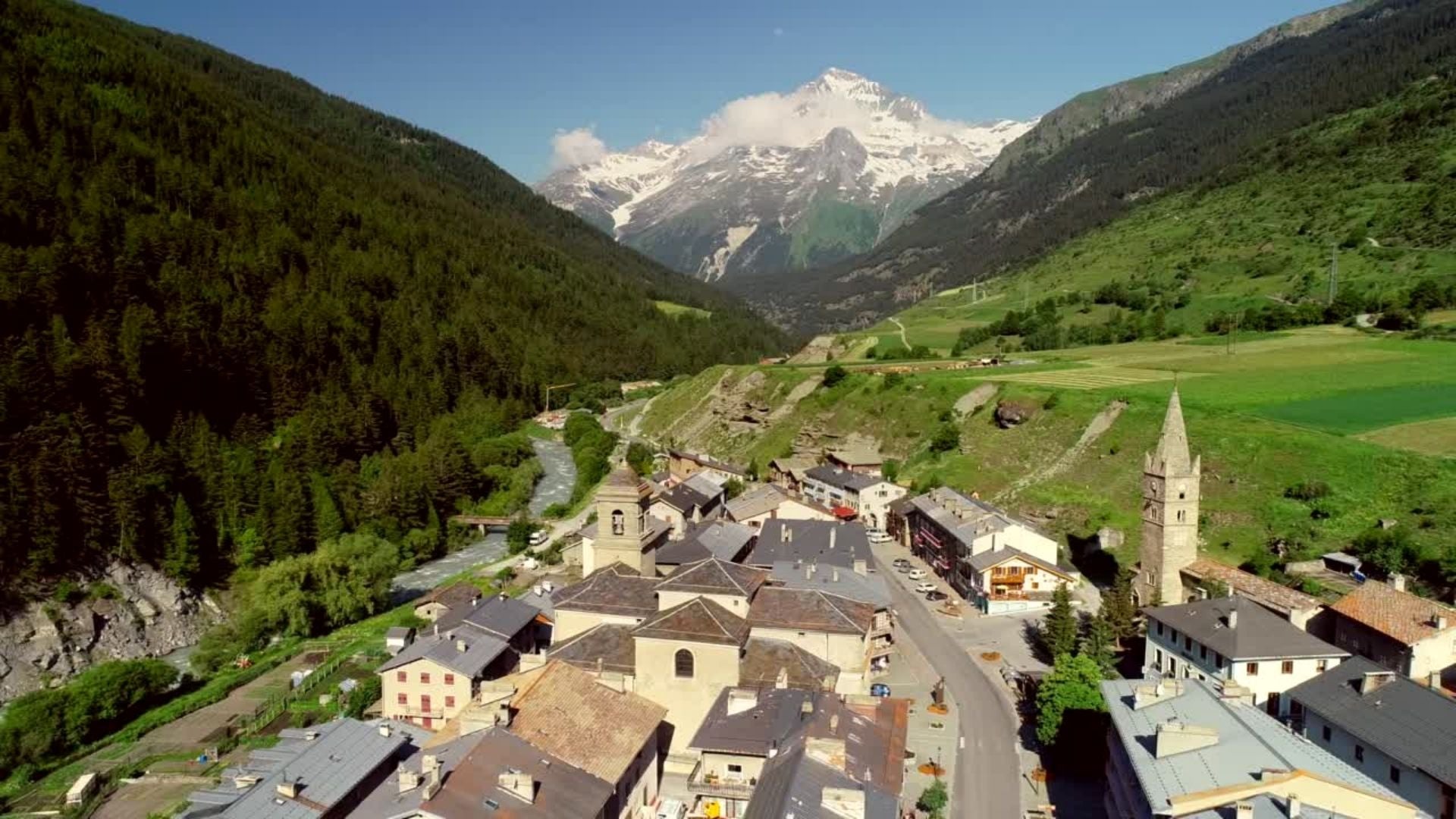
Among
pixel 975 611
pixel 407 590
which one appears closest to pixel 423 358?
pixel 407 590

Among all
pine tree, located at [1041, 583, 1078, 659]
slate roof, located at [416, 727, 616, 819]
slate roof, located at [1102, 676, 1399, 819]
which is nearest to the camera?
slate roof, located at [1102, 676, 1399, 819]

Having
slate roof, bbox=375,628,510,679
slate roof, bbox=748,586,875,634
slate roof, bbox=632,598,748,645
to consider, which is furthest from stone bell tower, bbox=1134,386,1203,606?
slate roof, bbox=375,628,510,679

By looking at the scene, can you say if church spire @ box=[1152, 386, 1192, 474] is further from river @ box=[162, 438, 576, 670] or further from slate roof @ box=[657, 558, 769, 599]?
river @ box=[162, 438, 576, 670]

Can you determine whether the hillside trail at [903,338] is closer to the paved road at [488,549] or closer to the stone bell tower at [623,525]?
the paved road at [488,549]

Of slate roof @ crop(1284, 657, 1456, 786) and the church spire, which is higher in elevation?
the church spire

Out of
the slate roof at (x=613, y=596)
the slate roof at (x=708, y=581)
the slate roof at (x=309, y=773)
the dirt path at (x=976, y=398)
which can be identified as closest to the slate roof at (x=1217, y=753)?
the slate roof at (x=708, y=581)

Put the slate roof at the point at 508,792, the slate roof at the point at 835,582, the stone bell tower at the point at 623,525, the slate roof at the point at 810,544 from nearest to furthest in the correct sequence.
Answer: the slate roof at the point at 508,792 → the slate roof at the point at 835,582 → the stone bell tower at the point at 623,525 → the slate roof at the point at 810,544
